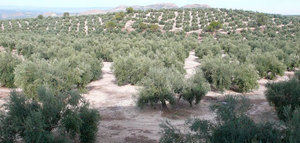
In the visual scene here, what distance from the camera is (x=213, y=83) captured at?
17094mm

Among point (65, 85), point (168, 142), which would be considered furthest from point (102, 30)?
point (168, 142)

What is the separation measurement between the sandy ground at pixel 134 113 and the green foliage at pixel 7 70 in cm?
64

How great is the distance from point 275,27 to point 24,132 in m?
53.1

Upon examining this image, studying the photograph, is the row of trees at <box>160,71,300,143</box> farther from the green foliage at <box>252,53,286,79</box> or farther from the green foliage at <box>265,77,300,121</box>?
the green foliage at <box>252,53,286,79</box>

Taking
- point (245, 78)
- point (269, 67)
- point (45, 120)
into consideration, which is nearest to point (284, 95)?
point (245, 78)

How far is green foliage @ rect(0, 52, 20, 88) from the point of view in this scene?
16.9 m

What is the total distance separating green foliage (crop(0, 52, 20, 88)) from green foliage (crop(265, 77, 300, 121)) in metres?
16.9

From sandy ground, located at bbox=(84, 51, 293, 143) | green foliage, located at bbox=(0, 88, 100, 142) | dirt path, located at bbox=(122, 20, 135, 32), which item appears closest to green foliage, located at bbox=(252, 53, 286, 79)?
sandy ground, located at bbox=(84, 51, 293, 143)

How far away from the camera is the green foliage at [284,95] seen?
11016 millimetres

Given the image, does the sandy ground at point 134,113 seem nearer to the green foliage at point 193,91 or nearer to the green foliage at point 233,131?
the green foliage at point 193,91

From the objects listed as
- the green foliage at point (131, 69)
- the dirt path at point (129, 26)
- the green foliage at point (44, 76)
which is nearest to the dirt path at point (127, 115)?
the green foliage at point (131, 69)

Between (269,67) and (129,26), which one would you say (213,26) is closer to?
(129,26)

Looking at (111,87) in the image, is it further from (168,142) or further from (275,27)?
(275,27)

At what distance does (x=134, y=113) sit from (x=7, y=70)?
35.1 feet
